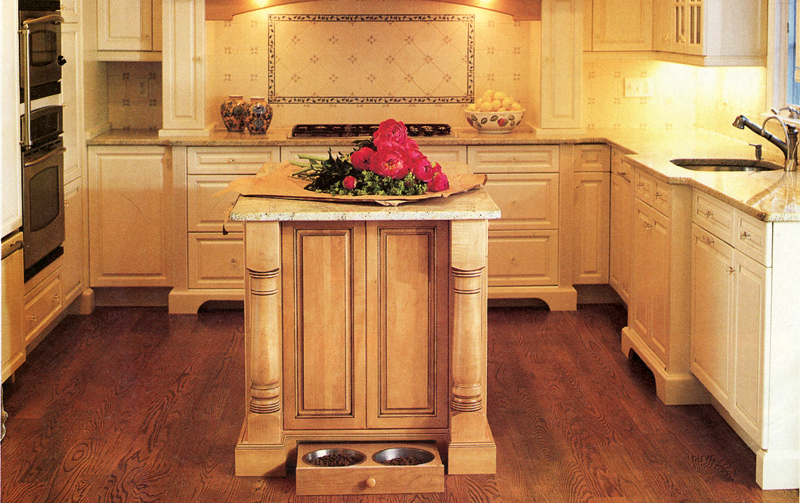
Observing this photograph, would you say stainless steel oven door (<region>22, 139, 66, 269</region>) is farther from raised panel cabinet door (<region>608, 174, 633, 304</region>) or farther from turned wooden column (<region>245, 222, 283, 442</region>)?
raised panel cabinet door (<region>608, 174, 633, 304</region>)

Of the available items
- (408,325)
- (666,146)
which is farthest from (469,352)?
(666,146)

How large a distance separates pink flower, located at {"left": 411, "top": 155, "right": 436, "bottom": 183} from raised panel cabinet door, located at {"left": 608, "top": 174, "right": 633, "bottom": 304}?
1.72 metres

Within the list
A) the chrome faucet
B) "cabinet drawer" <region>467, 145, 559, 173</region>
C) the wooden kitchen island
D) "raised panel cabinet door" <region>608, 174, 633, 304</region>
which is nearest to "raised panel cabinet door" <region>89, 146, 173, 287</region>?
"cabinet drawer" <region>467, 145, 559, 173</region>

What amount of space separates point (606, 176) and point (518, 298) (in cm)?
85

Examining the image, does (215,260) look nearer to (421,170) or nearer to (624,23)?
(421,170)

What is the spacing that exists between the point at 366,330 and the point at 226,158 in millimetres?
2192

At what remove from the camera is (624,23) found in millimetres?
5137

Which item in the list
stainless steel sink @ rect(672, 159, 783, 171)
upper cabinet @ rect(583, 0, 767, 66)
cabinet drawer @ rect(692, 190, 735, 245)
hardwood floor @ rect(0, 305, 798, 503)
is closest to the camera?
hardwood floor @ rect(0, 305, 798, 503)

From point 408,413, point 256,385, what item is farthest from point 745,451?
point 256,385

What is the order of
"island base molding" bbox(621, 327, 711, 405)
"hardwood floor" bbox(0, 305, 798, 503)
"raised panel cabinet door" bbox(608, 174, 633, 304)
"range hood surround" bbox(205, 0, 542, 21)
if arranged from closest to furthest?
"hardwood floor" bbox(0, 305, 798, 503), "island base molding" bbox(621, 327, 711, 405), "raised panel cabinet door" bbox(608, 174, 633, 304), "range hood surround" bbox(205, 0, 542, 21)

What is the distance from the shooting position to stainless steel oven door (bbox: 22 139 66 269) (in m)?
4.00

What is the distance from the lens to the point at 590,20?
5.16 m

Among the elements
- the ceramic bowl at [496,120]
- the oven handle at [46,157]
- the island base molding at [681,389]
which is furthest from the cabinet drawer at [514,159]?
the oven handle at [46,157]

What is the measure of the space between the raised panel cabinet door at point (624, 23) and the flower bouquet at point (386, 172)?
96.0 inches
